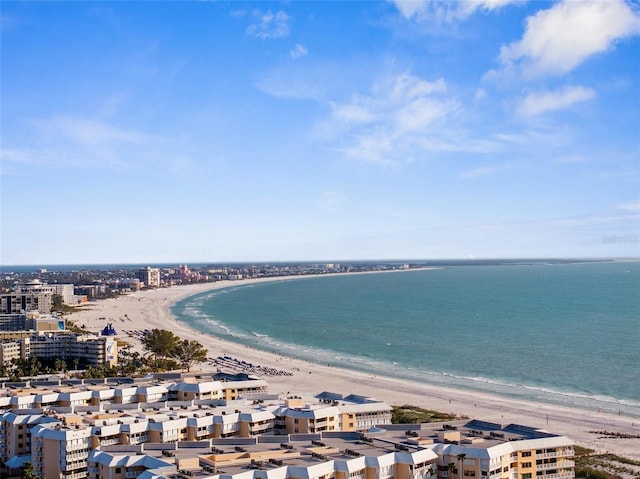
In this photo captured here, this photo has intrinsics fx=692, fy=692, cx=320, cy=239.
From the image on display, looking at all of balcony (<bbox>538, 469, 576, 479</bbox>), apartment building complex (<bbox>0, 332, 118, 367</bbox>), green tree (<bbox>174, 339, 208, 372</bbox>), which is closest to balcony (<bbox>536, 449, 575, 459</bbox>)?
balcony (<bbox>538, 469, 576, 479</bbox>)

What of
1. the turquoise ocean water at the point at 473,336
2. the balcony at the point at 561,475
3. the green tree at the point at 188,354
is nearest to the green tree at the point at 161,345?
the green tree at the point at 188,354

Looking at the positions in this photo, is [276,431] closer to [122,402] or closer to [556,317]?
[122,402]

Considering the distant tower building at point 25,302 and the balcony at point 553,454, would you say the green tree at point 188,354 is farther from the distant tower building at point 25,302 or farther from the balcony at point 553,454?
the distant tower building at point 25,302

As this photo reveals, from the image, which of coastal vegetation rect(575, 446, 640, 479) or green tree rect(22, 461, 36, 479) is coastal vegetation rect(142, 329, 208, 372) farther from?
coastal vegetation rect(575, 446, 640, 479)

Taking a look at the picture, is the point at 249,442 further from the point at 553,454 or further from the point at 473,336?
the point at 473,336

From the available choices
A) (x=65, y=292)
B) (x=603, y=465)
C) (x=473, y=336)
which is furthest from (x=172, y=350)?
(x=65, y=292)
